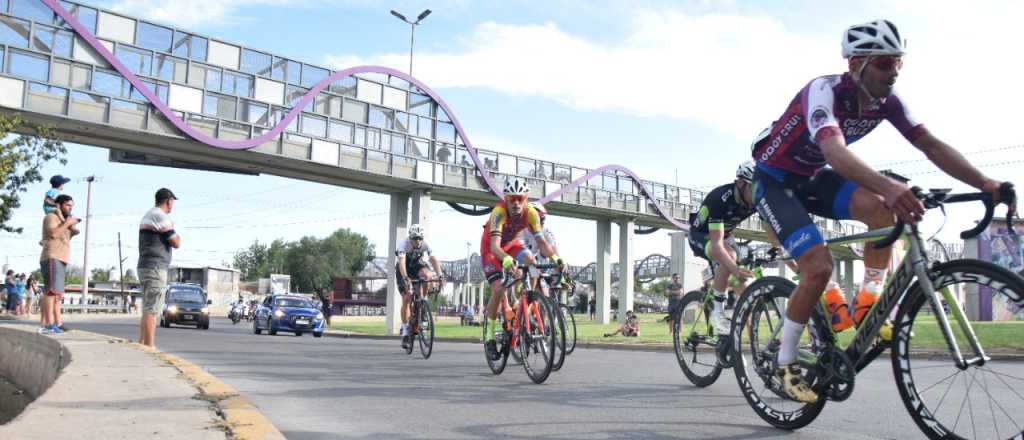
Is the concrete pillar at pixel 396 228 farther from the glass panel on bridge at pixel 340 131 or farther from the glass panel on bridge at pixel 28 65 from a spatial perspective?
the glass panel on bridge at pixel 28 65

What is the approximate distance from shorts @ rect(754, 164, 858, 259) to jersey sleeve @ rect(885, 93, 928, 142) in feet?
1.34

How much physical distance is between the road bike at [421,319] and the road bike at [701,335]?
414 cm

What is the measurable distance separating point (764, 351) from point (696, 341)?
2.28 metres

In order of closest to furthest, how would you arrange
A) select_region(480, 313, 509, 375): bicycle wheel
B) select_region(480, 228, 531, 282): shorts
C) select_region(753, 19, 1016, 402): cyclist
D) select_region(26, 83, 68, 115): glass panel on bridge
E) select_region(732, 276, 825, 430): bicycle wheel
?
select_region(753, 19, 1016, 402): cyclist
select_region(732, 276, 825, 430): bicycle wheel
select_region(480, 313, 509, 375): bicycle wheel
select_region(480, 228, 531, 282): shorts
select_region(26, 83, 68, 115): glass panel on bridge

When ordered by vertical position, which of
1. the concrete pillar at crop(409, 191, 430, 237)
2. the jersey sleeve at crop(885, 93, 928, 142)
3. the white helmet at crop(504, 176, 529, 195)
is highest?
the concrete pillar at crop(409, 191, 430, 237)

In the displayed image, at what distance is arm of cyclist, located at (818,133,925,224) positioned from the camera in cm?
347

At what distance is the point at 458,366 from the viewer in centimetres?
922

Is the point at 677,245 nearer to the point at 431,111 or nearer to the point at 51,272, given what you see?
the point at 431,111

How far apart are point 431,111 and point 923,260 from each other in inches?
1264

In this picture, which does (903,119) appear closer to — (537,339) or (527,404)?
(527,404)

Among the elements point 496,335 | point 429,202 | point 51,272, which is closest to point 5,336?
point 51,272

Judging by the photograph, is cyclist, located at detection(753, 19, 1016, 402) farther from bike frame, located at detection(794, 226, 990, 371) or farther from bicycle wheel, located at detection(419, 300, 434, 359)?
bicycle wheel, located at detection(419, 300, 434, 359)

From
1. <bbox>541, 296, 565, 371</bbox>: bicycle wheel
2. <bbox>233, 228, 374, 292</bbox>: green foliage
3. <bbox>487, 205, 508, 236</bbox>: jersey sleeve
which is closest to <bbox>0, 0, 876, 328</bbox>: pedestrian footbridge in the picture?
<bbox>487, 205, 508, 236</bbox>: jersey sleeve

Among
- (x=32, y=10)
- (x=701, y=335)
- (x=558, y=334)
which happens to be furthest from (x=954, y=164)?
(x=32, y=10)
